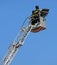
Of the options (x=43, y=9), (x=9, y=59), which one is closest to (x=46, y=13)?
(x=43, y=9)

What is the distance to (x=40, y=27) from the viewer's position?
90.1 m

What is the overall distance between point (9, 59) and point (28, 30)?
422 cm

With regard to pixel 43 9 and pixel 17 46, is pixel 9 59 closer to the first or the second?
pixel 17 46

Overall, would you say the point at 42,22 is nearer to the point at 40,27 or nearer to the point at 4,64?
the point at 40,27

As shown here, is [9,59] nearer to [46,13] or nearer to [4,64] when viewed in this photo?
[4,64]

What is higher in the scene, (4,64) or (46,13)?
(46,13)

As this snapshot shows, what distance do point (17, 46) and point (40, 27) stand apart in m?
3.56

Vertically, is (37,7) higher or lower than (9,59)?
higher

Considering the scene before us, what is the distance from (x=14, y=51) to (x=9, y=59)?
117 centimetres

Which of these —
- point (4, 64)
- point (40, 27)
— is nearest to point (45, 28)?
point (40, 27)

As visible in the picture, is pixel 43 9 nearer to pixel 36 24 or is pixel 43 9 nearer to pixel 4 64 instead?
pixel 36 24

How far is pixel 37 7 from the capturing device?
91.7 m

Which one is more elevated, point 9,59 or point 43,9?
point 43,9

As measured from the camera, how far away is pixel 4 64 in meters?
89.4
